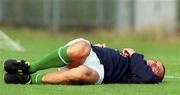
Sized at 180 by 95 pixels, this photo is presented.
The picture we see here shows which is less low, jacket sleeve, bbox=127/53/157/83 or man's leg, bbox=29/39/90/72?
man's leg, bbox=29/39/90/72

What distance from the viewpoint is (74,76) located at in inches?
351

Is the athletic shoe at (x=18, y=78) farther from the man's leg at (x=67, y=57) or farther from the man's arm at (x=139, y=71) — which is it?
the man's arm at (x=139, y=71)

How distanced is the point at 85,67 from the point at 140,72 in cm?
78

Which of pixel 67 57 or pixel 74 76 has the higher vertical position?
pixel 67 57

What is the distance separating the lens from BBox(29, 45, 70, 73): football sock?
9008 millimetres

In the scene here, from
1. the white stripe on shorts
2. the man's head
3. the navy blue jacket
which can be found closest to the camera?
the white stripe on shorts

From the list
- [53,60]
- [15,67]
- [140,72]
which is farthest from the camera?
[140,72]

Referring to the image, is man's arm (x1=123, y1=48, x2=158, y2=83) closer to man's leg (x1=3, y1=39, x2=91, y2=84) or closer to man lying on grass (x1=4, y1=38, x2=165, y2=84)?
man lying on grass (x1=4, y1=38, x2=165, y2=84)

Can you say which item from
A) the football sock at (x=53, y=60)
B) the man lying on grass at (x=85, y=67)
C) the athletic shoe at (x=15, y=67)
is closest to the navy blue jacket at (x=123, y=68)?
the man lying on grass at (x=85, y=67)

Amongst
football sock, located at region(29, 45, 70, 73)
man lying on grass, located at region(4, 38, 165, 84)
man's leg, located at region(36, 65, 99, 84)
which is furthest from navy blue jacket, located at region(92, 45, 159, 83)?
football sock, located at region(29, 45, 70, 73)

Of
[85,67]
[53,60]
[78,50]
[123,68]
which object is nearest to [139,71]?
[123,68]

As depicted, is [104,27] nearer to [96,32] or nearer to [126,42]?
[96,32]

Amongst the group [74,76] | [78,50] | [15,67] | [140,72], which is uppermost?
[78,50]

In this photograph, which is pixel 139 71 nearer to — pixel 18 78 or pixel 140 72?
pixel 140 72
